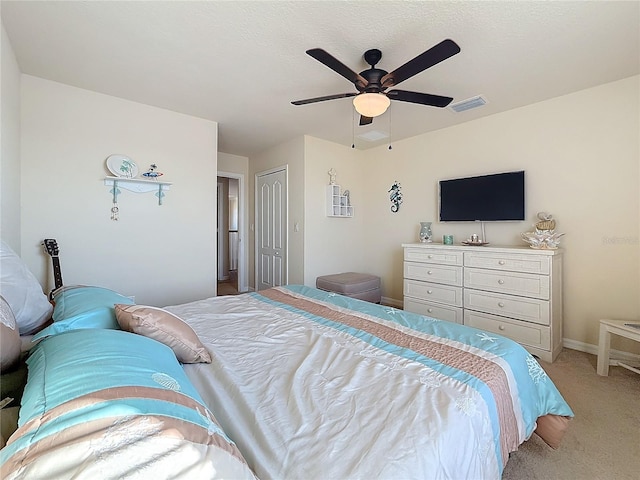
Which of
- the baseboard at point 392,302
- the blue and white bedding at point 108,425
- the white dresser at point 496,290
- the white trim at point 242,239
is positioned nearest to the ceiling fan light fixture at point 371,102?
the white dresser at point 496,290

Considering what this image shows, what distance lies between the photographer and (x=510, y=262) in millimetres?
2793

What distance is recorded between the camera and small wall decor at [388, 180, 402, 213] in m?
4.38

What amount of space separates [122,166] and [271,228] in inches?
90.3

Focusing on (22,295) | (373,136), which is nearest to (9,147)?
(22,295)

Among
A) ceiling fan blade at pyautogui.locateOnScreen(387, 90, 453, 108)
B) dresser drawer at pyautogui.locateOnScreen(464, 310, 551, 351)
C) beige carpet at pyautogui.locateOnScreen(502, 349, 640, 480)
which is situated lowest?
beige carpet at pyautogui.locateOnScreen(502, 349, 640, 480)

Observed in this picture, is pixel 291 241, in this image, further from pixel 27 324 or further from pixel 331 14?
pixel 27 324

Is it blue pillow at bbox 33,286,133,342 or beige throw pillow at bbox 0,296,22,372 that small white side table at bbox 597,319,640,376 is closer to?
blue pillow at bbox 33,286,133,342

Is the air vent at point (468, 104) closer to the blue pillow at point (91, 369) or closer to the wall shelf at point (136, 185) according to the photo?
the wall shelf at point (136, 185)

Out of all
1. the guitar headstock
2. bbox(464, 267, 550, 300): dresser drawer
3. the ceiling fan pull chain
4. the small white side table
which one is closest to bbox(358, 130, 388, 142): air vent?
the ceiling fan pull chain

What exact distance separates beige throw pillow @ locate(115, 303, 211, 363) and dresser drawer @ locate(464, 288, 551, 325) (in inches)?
108

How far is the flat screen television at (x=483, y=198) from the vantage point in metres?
3.14

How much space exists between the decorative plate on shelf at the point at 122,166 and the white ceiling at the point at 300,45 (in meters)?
0.63

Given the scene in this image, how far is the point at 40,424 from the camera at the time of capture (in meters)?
0.53

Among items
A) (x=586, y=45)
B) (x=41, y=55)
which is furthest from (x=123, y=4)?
(x=586, y=45)
